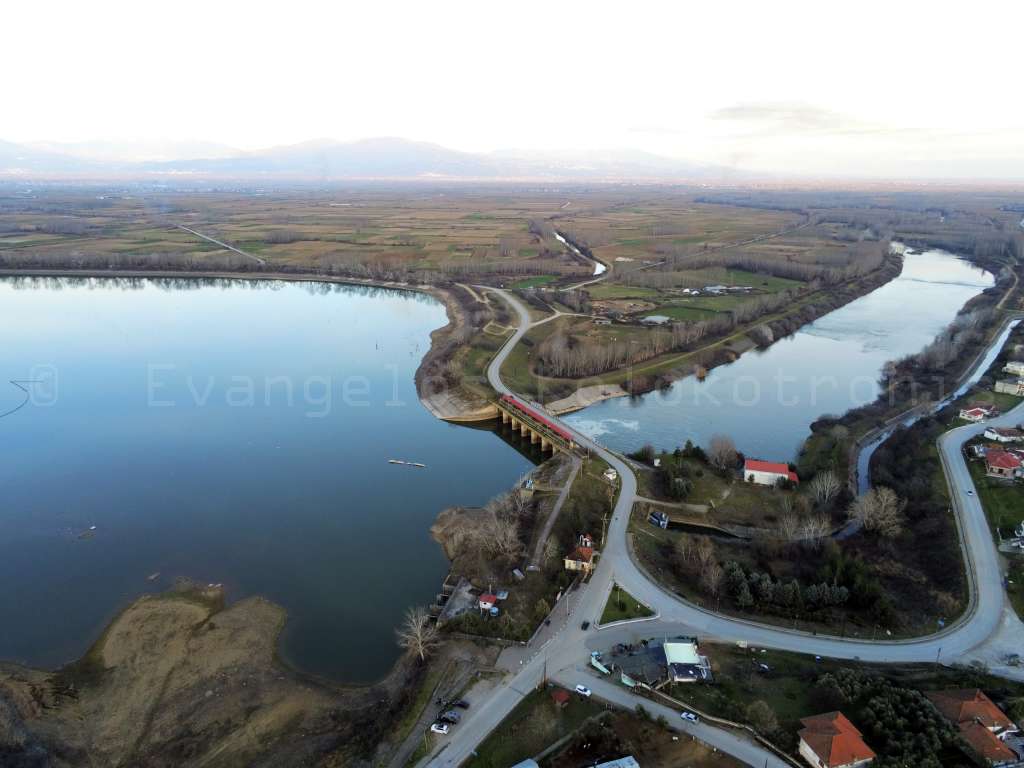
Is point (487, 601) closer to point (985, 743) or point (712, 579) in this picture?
point (712, 579)

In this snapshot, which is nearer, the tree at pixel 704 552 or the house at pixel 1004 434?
the tree at pixel 704 552

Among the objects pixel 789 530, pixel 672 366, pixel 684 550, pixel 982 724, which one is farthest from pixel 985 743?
pixel 672 366

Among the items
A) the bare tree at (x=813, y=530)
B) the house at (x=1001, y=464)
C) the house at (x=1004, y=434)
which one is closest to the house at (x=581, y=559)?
the bare tree at (x=813, y=530)

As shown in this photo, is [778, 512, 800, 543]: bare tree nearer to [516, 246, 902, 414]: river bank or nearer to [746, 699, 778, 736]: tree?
[746, 699, 778, 736]: tree

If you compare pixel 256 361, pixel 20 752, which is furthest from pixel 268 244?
pixel 20 752

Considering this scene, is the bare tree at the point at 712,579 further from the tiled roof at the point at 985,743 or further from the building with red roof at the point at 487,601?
the tiled roof at the point at 985,743

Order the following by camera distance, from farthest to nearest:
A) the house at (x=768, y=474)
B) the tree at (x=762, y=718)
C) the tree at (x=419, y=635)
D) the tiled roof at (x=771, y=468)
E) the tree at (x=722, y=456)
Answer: the tree at (x=722, y=456) → the tiled roof at (x=771, y=468) → the house at (x=768, y=474) → the tree at (x=419, y=635) → the tree at (x=762, y=718)

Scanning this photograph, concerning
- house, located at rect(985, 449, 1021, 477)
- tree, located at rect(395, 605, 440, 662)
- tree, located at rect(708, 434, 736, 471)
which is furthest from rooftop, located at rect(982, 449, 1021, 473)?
tree, located at rect(395, 605, 440, 662)

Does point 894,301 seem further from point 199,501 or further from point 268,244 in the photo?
point 268,244
